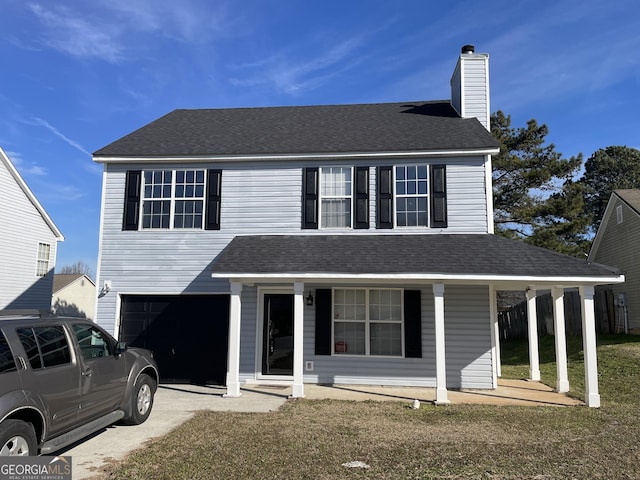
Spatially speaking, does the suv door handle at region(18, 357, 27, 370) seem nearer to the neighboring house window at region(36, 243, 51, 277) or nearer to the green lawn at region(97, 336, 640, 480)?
the green lawn at region(97, 336, 640, 480)

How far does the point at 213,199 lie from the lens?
455 inches

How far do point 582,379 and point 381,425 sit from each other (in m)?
7.21

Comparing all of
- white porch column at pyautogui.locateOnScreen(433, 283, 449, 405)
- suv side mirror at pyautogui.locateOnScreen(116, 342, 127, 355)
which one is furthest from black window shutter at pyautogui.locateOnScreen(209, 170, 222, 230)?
white porch column at pyautogui.locateOnScreen(433, 283, 449, 405)

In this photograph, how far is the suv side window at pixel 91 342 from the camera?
6072mm

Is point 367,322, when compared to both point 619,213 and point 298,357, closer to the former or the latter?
point 298,357

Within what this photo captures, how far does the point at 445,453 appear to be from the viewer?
5.85m

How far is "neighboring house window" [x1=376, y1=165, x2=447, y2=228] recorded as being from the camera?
436 inches

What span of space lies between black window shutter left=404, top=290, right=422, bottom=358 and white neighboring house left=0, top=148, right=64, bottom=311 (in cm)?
1570

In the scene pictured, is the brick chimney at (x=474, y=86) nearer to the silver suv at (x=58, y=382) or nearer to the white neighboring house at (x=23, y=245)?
the silver suv at (x=58, y=382)

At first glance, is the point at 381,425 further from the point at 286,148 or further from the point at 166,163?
the point at 166,163

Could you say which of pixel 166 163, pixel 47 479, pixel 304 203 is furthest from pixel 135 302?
pixel 47 479

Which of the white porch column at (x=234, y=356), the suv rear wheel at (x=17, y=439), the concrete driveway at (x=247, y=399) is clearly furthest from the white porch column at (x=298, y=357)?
the suv rear wheel at (x=17, y=439)

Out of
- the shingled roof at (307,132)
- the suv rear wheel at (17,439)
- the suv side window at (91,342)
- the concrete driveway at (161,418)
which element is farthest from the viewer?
the shingled roof at (307,132)

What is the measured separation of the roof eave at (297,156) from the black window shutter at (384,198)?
434 millimetres
